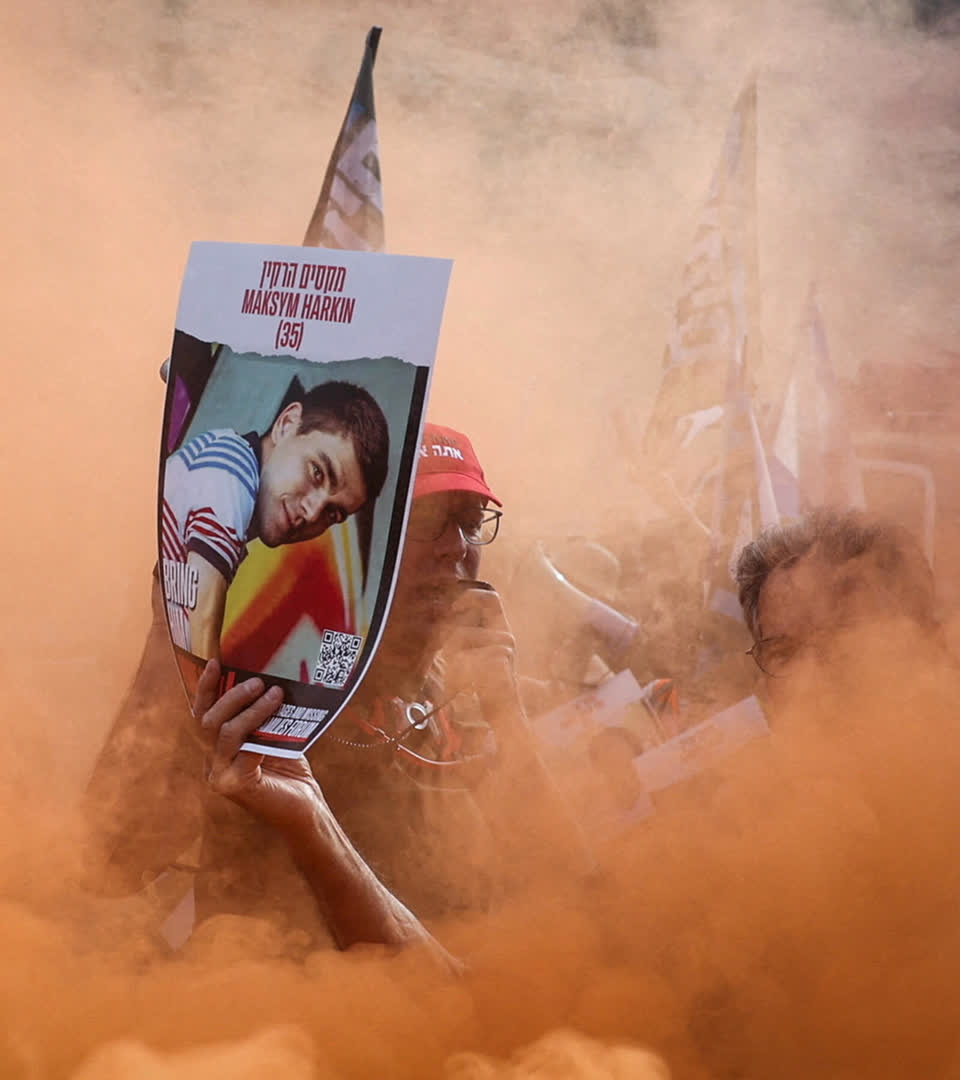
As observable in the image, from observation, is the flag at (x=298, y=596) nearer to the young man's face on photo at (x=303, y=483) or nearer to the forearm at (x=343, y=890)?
the young man's face on photo at (x=303, y=483)

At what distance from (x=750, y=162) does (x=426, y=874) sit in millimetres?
1823

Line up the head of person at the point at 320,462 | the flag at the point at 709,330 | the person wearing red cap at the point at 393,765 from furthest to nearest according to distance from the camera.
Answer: the flag at the point at 709,330 < the person wearing red cap at the point at 393,765 < the head of person at the point at 320,462

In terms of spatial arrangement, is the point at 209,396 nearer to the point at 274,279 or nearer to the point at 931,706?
the point at 274,279

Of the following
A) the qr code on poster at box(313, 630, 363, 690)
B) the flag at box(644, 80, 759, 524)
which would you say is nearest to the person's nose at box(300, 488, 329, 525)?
the qr code on poster at box(313, 630, 363, 690)

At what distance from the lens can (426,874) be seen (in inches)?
56.8

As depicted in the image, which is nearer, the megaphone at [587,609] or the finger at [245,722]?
the finger at [245,722]

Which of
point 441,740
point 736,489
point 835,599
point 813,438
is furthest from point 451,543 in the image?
point 813,438

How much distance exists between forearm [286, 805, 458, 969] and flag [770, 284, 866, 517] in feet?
6.00

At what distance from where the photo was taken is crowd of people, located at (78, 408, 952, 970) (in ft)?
3.78

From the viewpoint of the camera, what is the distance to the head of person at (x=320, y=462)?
3.03 feet

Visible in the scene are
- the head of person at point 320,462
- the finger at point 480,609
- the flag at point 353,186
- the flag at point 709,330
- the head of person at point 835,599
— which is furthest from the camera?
the flag at point 709,330

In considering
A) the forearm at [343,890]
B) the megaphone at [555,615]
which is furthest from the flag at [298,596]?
the megaphone at [555,615]

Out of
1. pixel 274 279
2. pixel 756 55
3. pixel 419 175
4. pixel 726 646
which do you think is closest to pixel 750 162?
pixel 756 55

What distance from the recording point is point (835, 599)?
146 centimetres
